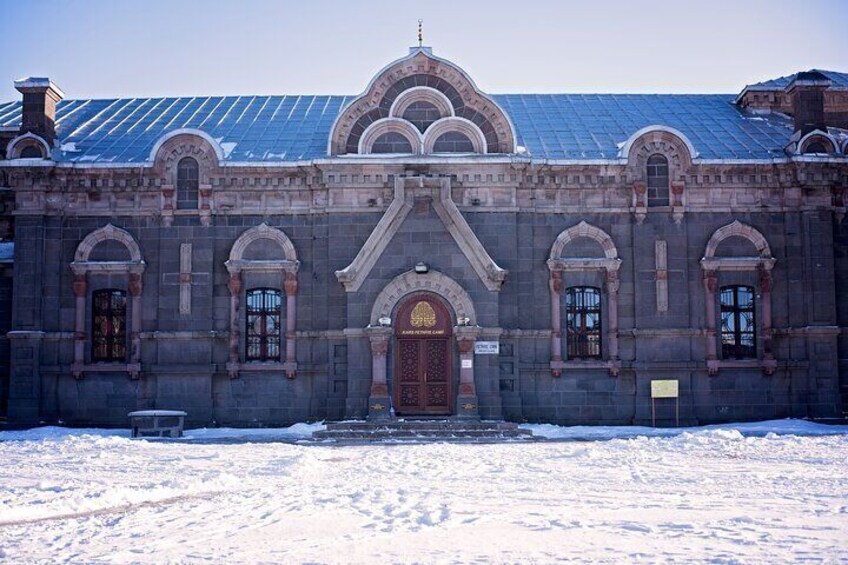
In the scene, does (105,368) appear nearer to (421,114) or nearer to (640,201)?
(421,114)

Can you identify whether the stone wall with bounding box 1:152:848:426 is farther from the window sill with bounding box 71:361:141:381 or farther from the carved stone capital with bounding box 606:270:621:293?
the carved stone capital with bounding box 606:270:621:293

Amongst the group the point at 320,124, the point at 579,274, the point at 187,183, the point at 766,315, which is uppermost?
the point at 320,124

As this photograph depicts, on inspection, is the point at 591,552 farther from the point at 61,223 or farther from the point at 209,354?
the point at 61,223

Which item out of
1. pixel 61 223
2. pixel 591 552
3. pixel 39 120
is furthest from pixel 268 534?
pixel 39 120

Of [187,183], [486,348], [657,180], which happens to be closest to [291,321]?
[187,183]

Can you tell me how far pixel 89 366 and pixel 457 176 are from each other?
12.2 m

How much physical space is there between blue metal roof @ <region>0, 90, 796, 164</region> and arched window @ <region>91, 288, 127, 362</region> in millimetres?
4152

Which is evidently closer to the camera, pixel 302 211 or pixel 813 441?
pixel 813 441

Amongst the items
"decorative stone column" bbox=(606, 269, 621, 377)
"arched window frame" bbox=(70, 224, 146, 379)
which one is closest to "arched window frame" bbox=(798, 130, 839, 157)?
"decorative stone column" bbox=(606, 269, 621, 377)

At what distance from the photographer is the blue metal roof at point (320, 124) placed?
96.6 ft

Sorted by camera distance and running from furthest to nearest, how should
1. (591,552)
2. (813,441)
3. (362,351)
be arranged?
(362,351), (813,441), (591,552)

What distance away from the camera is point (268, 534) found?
11.2 metres

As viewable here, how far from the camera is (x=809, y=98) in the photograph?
97.0 ft

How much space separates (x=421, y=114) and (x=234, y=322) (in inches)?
328
